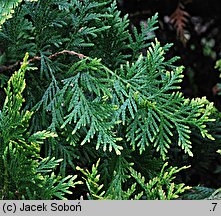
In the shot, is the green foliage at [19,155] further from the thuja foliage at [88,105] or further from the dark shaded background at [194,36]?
the dark shaded background at [194,36]

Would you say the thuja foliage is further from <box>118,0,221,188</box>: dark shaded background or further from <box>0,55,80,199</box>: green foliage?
<box>118,0,221,188</box>: dark shaded background

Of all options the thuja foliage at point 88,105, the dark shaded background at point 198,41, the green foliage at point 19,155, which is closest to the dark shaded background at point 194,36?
the dark shaded background at point 198,41

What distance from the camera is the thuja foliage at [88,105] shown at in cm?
125

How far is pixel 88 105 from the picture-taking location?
1312mm

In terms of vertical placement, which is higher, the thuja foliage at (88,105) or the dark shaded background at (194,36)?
the dark shaded background at (194,36)

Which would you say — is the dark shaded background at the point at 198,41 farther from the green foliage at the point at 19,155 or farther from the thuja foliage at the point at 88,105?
the green foliage at the point at 19,155

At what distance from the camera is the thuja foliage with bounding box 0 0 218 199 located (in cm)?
125

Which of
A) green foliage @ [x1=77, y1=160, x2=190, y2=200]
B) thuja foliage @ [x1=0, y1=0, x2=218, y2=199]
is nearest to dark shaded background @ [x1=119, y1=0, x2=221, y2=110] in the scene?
thuja foliage @ [x1=0, y1=0, x2=218, y2=199]

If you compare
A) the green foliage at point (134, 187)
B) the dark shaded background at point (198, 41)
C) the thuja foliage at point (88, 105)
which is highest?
the dark shaded background at point (198, 41)

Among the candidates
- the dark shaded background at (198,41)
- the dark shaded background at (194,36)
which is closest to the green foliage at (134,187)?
the dark shaded background at (194,36)

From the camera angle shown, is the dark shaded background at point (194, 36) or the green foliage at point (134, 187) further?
the dark shaded background at point (194, 36)

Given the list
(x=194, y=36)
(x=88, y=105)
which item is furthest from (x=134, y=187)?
(x=194, y=36)

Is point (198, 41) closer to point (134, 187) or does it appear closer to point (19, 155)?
point (134, 187)
